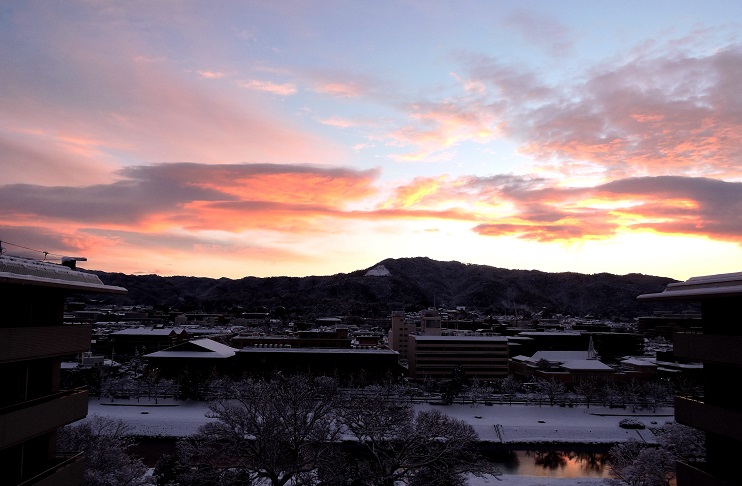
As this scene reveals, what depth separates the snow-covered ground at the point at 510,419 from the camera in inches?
2340

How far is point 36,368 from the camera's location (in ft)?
56.6

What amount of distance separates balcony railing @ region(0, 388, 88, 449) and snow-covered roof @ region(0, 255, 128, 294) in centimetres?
338

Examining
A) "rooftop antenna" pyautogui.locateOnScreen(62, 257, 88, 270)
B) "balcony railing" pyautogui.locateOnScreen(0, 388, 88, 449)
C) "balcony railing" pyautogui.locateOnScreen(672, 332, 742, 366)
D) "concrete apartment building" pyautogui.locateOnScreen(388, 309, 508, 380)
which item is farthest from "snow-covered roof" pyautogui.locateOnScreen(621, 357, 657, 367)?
"balcony railing" pyautogui.locateOnScreen(0, 388, 88, 449)

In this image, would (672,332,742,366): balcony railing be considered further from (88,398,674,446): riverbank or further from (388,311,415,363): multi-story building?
(388,311,415,363): multi-story building

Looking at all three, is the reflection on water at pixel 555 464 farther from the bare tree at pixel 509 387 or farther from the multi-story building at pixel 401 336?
the multi-story building at pixel 401 336

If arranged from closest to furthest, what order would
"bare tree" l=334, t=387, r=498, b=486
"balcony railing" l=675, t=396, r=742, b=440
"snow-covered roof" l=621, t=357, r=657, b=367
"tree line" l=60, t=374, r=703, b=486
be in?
1. "balcony railing" l=675, t=396, r=742, b=440
2. "bare tree" l=334, t=387, r=498, b=486
3. "tree line" l=60, t=374, r=703, b=486
4. "snow-covered roof" l=621, t=357, r=657, b=367

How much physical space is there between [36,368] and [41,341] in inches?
81.9

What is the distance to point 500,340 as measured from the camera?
101062 millimetres

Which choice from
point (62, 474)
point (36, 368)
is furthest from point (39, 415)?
point (62, 474)

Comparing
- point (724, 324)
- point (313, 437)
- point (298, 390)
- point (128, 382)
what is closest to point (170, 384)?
point (128, 382)

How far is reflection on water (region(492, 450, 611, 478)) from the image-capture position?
46.4 m

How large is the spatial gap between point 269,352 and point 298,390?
59527mm

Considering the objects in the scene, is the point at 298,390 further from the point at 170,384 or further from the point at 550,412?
the point at 170,384

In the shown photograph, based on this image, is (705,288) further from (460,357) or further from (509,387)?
(460,357)
